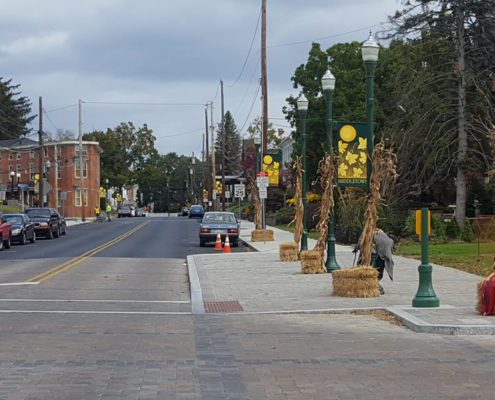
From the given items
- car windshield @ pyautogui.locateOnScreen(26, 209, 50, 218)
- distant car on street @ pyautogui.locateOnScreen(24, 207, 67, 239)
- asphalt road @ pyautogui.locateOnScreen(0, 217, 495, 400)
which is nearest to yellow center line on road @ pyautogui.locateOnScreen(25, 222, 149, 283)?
asphalt road @ pyautogui.locateOnScreen(0, 217, 495, 400)

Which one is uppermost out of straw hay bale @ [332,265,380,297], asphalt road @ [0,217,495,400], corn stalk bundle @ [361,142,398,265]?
corn stalk bundle @ [361,142,398,265]

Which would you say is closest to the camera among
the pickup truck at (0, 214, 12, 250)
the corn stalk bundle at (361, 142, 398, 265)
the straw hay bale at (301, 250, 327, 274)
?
the corn stalk bundle at (361, 142, 398, 265)

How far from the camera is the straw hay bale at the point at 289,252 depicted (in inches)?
952

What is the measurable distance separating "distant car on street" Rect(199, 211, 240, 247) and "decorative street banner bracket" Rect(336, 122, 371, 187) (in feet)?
56.7

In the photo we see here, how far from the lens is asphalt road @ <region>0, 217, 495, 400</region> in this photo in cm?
739

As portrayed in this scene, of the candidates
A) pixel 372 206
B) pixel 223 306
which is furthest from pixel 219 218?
pixel 223 306

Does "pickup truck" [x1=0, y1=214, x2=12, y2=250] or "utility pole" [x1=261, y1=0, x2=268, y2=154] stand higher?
"utility pole" [x1=261, y1=0, x2=268, y2=154]

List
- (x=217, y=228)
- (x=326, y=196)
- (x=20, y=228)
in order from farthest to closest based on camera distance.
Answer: (x=20, y=228), (x=217, y=228), (x=326, y=196)

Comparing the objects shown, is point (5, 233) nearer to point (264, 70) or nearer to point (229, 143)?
point (264, 70)

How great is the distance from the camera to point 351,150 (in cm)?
1788

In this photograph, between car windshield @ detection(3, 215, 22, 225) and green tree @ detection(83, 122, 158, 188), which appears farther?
green tree @ detection(83, 122, 158, 188)

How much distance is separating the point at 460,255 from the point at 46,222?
82.3ft

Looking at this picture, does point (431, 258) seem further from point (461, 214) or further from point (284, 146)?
point (284, 146)

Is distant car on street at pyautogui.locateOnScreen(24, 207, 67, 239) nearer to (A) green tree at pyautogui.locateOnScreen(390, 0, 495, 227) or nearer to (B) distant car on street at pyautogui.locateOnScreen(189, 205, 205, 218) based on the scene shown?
(A) green tree at pyautogui.locateOnScreen(390, 0, 495, 227)
